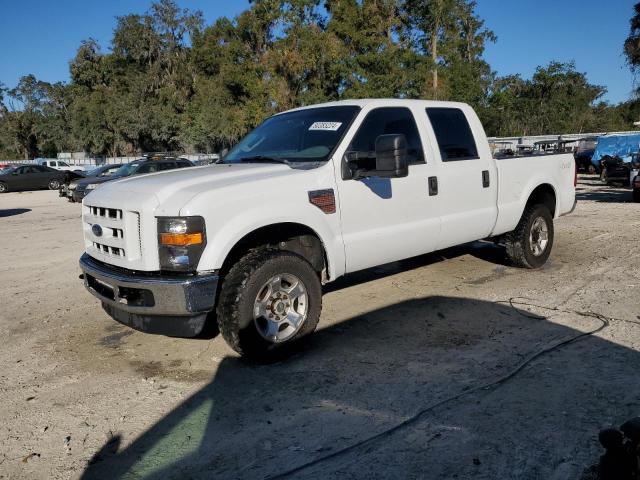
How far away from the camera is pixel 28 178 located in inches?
1112

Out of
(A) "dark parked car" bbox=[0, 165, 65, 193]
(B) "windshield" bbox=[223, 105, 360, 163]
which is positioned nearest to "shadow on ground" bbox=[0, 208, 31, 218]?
(A) "dark parked car" bbox=[0, 165, 65, 193]

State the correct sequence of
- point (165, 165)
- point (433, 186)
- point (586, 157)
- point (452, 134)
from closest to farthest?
point (433, 186), point (452, 134), point (165, 165), point (586, 157)

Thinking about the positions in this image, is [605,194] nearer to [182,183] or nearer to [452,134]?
[452,134]

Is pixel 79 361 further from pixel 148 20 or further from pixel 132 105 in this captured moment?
pixel 148 20

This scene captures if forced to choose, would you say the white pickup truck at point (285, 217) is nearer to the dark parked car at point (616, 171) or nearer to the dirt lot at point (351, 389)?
the dirt lot at point (351, 389)

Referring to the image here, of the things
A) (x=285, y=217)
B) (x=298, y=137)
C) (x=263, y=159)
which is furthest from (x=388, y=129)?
(x=285, y=217)

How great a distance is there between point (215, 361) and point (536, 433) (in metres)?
2.34

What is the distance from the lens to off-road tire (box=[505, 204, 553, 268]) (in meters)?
6.27

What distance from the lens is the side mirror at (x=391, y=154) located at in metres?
3.99

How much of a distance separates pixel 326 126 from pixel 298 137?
0.30 metres

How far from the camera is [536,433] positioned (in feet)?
9.43

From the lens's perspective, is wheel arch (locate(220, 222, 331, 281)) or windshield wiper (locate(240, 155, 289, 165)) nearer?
wheel arch (locate(220, 222, 331, 281))

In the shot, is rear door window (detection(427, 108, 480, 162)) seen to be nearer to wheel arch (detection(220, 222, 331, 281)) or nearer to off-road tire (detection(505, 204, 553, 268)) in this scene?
off-road tire (detection(505, 204, 553, 268))

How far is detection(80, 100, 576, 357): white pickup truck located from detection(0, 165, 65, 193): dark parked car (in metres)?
26.2
